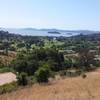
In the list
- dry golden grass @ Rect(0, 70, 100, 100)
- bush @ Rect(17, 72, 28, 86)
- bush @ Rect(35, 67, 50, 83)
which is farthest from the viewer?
bush @ Rect(35, 67, 50, 83)

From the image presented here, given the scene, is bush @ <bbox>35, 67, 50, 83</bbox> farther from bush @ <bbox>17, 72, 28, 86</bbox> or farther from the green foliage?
bush @ <bbox>17, 72, 28, 86</bbox>

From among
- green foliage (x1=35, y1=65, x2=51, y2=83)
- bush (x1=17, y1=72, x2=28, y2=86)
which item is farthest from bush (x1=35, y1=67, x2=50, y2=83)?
bush (x1=17, y1=72, x2=28, y2=86)

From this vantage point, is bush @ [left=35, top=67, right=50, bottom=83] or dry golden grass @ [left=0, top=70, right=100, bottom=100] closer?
dry golden grass @ [left=0, top=70, right=100, bottom=100]

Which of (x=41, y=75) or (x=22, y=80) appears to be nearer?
(x=22, y=80)

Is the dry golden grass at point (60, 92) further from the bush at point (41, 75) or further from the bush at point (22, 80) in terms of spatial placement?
the bush at point (41, 75)

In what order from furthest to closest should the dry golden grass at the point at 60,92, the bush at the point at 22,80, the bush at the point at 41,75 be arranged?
the bush at the point at 41,75
the bush at the point at 22,80
the dry golden grass at the point at 60,92

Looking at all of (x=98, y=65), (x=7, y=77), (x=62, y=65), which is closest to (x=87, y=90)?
(x=7, y=77)

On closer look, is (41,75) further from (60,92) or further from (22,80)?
(60,92)

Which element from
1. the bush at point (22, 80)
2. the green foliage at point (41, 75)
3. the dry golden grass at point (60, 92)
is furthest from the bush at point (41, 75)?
the dry golden grass at point (60, 92)

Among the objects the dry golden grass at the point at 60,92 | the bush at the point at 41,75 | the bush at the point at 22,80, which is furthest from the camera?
the bush at the point at 41,75

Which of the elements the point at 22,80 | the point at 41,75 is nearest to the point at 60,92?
the point at 22,80

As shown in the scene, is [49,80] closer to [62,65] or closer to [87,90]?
[87,90]

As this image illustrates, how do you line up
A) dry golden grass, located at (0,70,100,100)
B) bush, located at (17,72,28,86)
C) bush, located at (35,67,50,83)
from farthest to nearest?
bush, located at (35,67,50,83), bush, located at (17,72,28,86), dry golden grass, located at (0,70,100,100)
